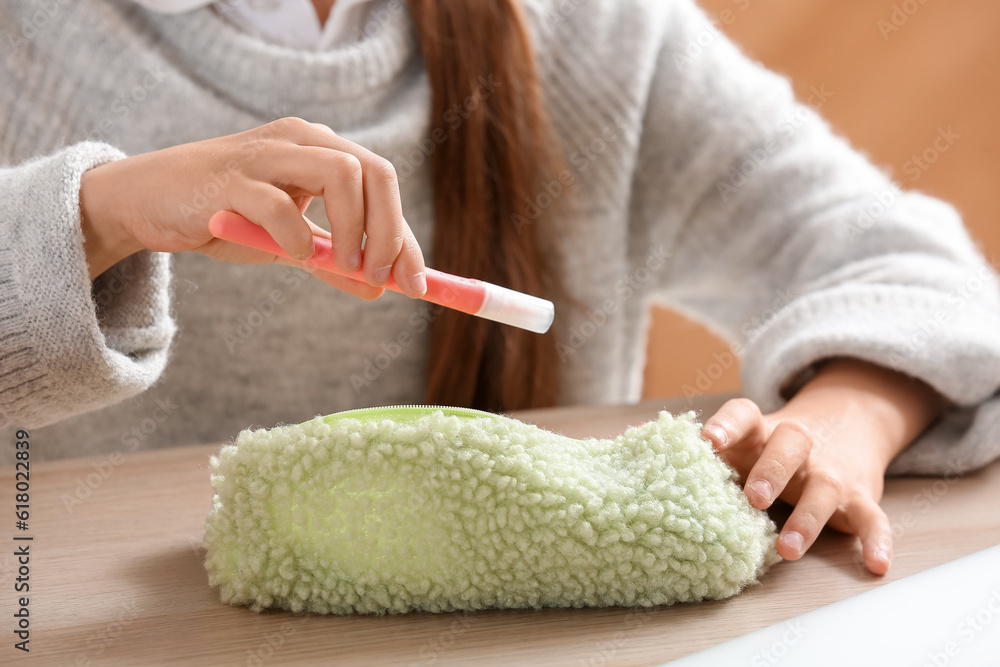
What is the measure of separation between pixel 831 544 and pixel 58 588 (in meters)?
0.39

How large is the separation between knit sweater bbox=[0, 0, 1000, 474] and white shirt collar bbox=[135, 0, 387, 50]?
0.02 m

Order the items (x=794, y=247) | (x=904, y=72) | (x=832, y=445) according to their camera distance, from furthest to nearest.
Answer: (x=904, y=72) < (x=794, y=247) < (x=832, y=445)

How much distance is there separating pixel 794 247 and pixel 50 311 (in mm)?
601

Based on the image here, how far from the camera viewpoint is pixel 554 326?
0.80 metres

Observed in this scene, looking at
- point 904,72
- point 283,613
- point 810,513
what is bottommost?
point 283,613

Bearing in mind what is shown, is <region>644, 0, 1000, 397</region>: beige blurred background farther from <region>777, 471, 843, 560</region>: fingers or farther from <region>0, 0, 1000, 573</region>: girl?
<region>777, 471, 843, 560</region>: fingers

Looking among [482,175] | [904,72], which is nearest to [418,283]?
[482,175]

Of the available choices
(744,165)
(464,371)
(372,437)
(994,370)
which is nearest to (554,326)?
(464,371)

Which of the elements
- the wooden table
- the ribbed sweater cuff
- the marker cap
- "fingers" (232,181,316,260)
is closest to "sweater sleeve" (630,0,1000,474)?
the ribbed sweater cuff

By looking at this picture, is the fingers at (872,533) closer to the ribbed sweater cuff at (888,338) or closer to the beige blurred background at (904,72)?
the ribbed sweater cuff at (888,338)

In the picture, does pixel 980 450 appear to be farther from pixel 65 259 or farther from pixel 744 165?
pixel 65 259

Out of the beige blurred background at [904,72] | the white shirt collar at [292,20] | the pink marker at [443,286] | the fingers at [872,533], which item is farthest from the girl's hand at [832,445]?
the beige blurred background at [904,72]

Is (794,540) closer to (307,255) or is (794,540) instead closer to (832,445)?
(832,445)

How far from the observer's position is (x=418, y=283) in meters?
0.36
